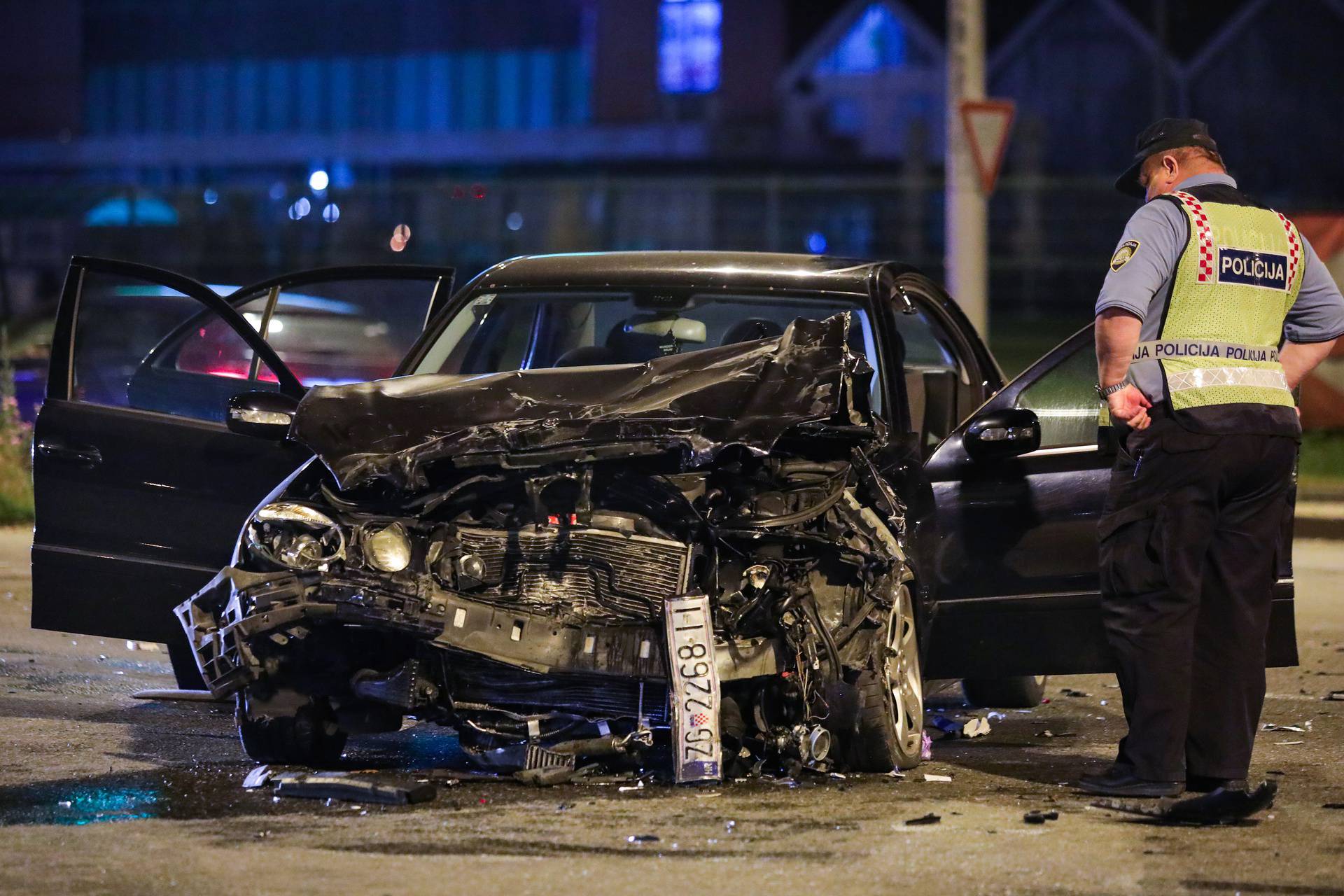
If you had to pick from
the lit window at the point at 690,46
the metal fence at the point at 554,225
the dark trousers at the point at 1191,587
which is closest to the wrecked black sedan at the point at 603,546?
the dark trousers at the point at 1191,587

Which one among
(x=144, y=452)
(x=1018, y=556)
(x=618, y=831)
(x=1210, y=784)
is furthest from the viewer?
(x=144, y=452)

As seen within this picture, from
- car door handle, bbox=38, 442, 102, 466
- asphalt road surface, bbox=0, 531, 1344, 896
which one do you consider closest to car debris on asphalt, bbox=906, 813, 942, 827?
asphalt road surface, bbox=0, 531, 1344, 896

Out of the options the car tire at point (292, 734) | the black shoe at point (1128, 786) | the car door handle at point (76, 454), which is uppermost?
the car door handle at point (76, 454)

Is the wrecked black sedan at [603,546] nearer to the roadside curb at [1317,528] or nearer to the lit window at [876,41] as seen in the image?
the roadside curb at [1317,528]

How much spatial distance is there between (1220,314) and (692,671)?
5.72 ft

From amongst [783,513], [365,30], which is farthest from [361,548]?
[365,30]

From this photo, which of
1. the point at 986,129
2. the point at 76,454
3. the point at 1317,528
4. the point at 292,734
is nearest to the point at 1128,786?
the point at 292,734

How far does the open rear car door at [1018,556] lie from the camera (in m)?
6.74

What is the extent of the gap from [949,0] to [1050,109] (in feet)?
119

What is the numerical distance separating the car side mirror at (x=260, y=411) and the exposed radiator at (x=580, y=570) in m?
1.03

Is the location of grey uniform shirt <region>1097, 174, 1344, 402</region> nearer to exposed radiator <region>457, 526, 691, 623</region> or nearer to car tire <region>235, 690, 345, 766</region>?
exposed radiator <region>457, 526, 691, 623</region>

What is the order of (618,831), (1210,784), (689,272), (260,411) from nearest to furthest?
(618,831) → (1210,784) → (260,411) → (689,272)

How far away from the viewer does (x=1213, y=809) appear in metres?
5.55

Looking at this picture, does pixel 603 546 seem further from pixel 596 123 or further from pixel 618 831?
pixel 596 123
